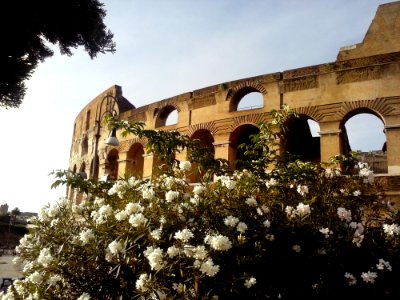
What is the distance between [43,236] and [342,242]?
2925mm

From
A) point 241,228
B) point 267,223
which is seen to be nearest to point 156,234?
point 241,228

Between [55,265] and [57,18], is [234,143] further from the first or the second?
[55,265]

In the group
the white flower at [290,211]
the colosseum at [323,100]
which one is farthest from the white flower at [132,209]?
the colosseum at [323,100]

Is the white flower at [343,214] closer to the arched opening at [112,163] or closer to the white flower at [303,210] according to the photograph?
the white flower at [303,210]

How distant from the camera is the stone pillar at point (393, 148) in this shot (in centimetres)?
1030

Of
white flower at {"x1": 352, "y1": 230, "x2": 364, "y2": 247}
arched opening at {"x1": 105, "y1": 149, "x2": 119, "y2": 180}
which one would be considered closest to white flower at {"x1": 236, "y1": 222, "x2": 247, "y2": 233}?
white flower at {"x1": 352, "y1": 230, "x2": 364, "y2": 247}

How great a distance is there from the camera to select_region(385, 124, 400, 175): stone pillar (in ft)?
33.8

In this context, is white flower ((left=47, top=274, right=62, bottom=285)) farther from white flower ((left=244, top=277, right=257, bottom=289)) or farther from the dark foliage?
the dark foliage

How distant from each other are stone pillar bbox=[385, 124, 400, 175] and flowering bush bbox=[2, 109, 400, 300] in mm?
6746

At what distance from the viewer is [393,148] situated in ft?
34.2

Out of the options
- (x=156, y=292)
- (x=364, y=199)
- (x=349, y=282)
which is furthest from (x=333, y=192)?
(x=156, y=292)

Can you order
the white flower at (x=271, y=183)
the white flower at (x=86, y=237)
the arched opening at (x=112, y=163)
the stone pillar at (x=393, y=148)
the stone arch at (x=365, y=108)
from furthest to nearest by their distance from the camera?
the arched opening at (x=112, y=163) < the stone arch at (x=365, y=108) < the stone pillar at (x=393, y=148) < the white flower at (x=271, y=183) < the white flower at (x=86, y=237)

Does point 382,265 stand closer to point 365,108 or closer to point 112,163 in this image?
point 365,108

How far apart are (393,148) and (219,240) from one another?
30.9ft
